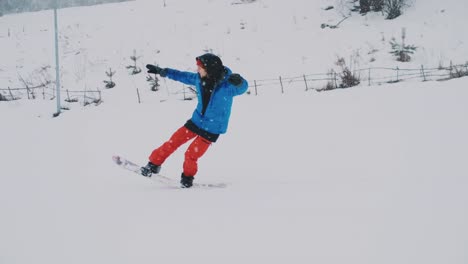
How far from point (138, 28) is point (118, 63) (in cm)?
417

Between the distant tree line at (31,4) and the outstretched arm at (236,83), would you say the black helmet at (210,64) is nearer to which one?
the outstretched arm at (236,83)

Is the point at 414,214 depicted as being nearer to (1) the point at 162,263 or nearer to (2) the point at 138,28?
(1) the point at 162,263

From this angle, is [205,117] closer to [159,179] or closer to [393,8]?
[159,179]

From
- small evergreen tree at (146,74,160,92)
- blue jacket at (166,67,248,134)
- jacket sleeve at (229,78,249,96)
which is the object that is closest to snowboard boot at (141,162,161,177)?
blue jacket at (166,67,248,134)

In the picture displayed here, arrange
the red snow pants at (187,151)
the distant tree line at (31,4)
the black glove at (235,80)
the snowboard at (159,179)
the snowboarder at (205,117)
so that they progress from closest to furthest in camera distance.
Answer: the black glove at (235,80)
the snowboarder at (205,117)
the red snow pants at (187,151)
the snowboard at (159,179)
the distant tree line at (31,4)

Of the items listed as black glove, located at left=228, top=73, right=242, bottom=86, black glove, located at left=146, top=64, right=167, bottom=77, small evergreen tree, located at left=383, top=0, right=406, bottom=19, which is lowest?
black glove, located at left=228, top=73, right=242, bottom=86

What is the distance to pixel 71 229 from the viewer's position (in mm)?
2580

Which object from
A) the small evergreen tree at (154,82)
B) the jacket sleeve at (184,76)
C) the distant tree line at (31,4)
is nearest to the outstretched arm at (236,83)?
the jacket sleeve at (184,76)

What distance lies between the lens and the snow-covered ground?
7.32 ft

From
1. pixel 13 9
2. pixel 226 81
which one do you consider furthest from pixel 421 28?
pixel 13 9

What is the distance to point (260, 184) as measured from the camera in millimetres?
3881

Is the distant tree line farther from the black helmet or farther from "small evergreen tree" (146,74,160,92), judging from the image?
the black helmet

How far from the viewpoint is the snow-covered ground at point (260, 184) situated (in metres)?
2.23

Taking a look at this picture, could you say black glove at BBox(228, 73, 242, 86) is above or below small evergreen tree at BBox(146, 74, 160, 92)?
above
